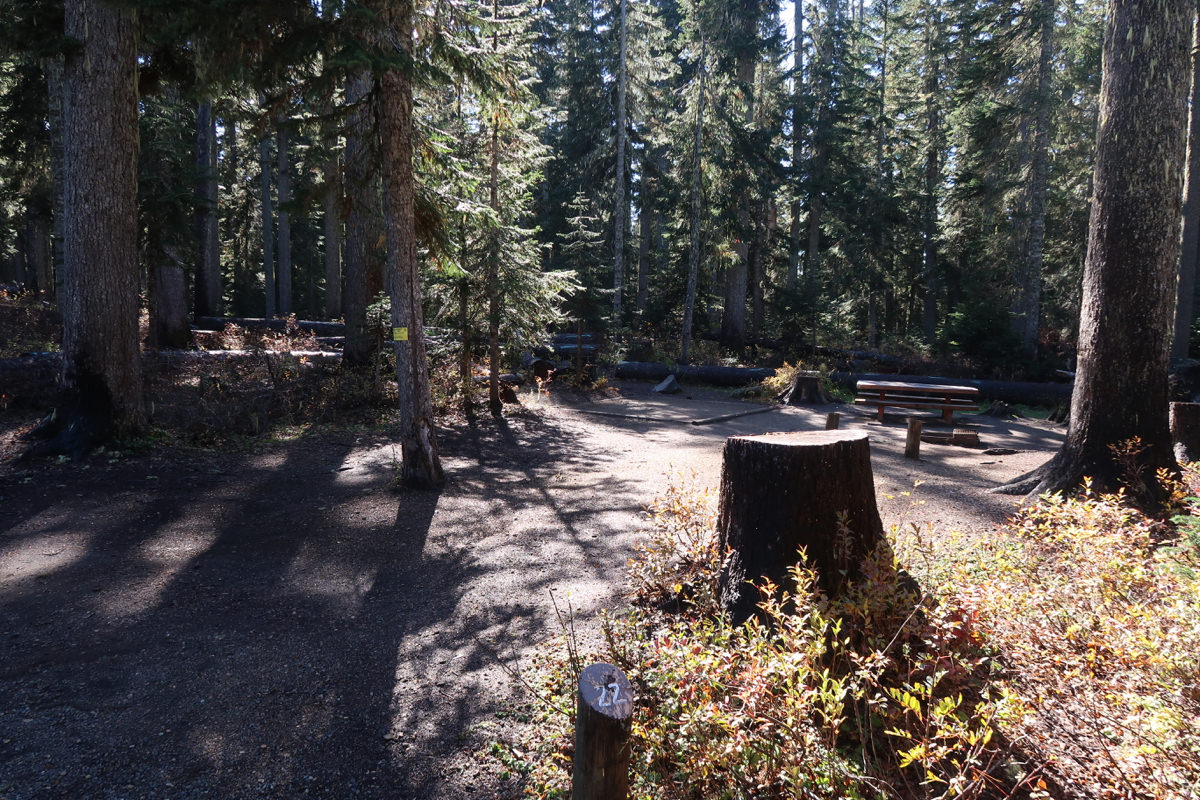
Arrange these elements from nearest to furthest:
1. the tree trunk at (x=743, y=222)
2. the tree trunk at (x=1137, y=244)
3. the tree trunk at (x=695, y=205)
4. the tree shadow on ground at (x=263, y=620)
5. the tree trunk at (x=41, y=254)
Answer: the tree shadow on ground at (x=263, y=620) → the tree trunk at (x=1137, y=244) → the tree trunk at (x=695, y=205) → the tree trunk at (x=743, y=222) → the tree trunk at (x=41, y=254)

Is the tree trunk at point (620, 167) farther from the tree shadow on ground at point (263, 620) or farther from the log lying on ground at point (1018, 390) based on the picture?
the tree shadow on ground at point (263, 620)

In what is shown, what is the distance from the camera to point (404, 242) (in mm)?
7785

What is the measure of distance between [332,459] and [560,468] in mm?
3563

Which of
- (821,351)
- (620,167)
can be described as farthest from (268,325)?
(821,351)

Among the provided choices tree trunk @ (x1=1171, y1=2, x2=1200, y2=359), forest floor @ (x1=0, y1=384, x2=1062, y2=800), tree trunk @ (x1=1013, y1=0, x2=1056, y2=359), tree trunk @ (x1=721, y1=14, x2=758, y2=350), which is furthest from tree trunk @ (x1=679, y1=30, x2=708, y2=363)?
tree trunk @ (x1=1171, y1=2, x2=1200, y2=359)

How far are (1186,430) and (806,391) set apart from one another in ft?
31.0

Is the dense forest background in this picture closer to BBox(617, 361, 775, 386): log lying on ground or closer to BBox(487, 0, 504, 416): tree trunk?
BBox(487, 0, 504, 416): tree trunk

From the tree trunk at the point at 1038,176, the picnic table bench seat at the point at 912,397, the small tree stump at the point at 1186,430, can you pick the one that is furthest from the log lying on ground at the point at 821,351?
the small tree stump at the point at 1186,430

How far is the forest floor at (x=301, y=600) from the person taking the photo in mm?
3266

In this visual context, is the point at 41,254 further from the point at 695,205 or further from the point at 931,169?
the point at 931,169

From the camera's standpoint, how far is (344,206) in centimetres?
905

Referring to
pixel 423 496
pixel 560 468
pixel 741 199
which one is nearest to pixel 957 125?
pixel 741 199

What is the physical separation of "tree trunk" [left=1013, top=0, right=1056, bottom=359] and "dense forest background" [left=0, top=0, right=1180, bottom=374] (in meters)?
0.08

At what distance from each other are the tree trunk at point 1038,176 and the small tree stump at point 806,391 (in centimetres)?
854
